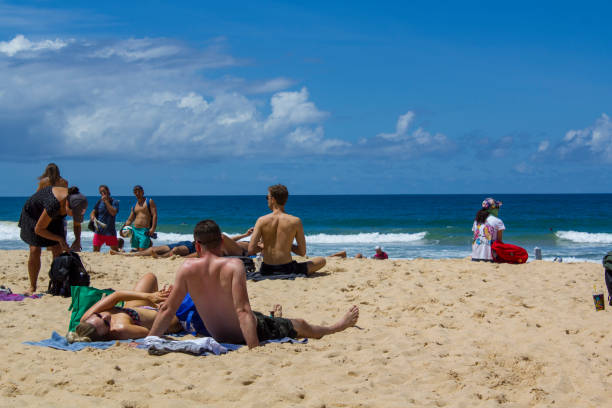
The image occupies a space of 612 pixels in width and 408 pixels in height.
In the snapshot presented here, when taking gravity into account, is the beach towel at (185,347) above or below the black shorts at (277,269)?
below

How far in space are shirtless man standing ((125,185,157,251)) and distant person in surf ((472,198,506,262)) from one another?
19.4ft

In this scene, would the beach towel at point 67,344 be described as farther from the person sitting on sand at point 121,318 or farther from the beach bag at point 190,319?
the beach bag at point 190,319

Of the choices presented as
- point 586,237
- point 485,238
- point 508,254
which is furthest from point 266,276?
point 586,237

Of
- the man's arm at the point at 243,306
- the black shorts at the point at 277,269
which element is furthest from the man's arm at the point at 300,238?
the man's arm at the point at 243,306

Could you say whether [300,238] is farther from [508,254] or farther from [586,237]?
[586,237]

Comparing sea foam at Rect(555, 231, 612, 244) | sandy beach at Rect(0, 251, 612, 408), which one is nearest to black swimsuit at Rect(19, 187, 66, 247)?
sandy beach at Rect(0, 251, 612, 408)

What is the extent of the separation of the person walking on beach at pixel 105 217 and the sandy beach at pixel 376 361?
4280 mm

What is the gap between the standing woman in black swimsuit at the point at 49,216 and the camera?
6.57 m

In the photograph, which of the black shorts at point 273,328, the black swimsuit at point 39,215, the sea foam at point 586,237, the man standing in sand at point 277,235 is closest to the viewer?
the black shorts at point 273,328

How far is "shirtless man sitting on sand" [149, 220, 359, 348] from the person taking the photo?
161 inches

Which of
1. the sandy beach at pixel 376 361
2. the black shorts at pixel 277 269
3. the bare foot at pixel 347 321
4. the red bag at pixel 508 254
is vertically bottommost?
the sandy beach at pixel 376 361

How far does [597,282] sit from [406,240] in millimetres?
19627

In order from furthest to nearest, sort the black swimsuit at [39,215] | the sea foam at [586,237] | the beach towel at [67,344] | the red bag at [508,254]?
the sea foam at [586,237] → the red bag at [508,254] → the black swimsuit at [39,215] → the beach towel at [67,344]

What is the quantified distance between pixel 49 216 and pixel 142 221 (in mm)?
4572
